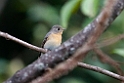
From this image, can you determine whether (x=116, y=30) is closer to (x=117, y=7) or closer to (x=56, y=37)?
(x=56, y=37)

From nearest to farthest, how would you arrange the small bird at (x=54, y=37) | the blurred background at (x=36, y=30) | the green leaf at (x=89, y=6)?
the green leaf at (x=89, y=6) → the small bird at (x=54, y=37) → the blurred background at (x=36, y=30)

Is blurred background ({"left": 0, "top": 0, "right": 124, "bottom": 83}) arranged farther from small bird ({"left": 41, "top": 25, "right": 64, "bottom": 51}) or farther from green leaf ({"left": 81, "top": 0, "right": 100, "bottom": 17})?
green leaf ({"left": 81, "top": 0, "right": 100, "bottom": 17})

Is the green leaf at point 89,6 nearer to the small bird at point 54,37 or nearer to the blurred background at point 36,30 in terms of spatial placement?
the blurred background at point 36,30

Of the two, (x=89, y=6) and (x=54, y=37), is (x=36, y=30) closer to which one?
(x=54, y=37)

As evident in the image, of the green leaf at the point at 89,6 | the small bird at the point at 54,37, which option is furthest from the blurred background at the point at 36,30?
the green leaf at the point at 89,6

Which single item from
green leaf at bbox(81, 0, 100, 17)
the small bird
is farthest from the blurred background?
green leaf at bbox(81, 0, 100, 17)

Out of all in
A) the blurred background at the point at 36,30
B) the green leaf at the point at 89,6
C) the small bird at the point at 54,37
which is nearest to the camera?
the green leaf at the point at 89,6

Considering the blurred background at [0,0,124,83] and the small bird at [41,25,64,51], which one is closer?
the small bird at [41,25,64,51]

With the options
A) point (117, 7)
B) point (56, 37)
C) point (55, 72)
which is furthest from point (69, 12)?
point (56, 37)

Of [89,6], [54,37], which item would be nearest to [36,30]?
[54,37]
